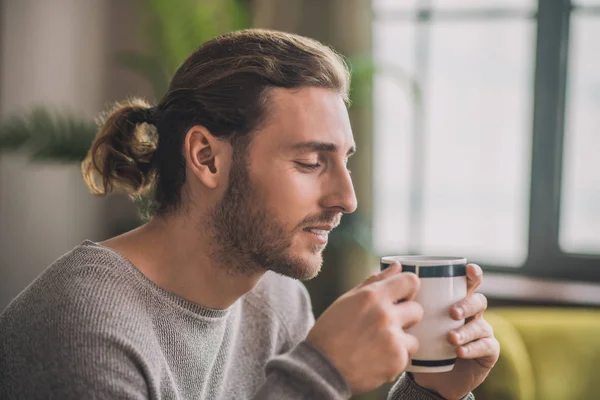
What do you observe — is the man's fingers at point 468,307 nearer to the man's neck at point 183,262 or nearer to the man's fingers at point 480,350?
the man's fingers at point 480,350

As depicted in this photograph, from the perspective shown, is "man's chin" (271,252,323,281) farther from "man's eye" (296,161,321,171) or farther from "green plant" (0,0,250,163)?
"green plant" (0,0,250,163)

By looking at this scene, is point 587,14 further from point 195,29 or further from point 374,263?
point 195,29

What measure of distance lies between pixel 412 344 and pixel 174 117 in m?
0.61

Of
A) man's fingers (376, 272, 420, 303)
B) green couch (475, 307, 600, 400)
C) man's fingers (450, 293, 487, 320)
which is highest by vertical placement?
man's fingers (376, 272, 420, 303)

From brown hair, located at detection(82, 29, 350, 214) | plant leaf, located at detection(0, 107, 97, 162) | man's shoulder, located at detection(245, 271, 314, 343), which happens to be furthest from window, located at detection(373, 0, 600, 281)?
brown hair, located at detection(82, 29, 350, 214)

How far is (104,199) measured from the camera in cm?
343

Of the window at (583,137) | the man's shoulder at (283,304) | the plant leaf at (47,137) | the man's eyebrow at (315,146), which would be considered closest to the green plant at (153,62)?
the plant leaf at (47,137)

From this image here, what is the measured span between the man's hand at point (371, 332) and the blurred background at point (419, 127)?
1682 millimetres

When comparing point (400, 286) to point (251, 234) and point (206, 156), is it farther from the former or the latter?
point (206, 156)

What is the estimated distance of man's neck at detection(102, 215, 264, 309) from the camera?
118cm

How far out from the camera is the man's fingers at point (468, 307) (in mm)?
968

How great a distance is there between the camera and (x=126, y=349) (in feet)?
3.22

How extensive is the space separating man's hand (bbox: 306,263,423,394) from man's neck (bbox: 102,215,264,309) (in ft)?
1.08

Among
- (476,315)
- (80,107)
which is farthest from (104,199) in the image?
(476,315)
